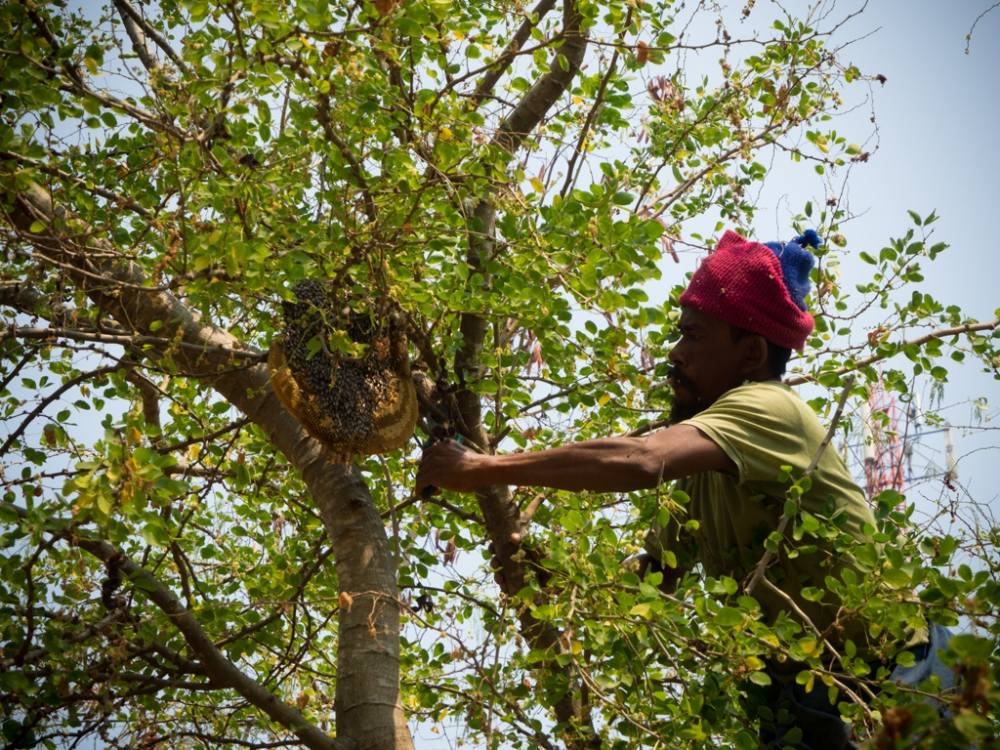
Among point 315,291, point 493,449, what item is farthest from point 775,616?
point 315,291

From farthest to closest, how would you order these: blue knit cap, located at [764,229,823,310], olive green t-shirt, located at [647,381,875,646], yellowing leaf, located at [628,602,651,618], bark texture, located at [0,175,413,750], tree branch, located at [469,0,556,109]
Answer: tree branch, located at [469,0,556,109]
blue knit cap, located at [764,229,823,310]
bark texture, located at [0,175,413,750]
olive green t-shirt, located at [647,381,875,646]
yellowing leaf, located at [628,602,651,618]

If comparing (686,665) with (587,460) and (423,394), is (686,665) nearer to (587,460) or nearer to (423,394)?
(587,460)

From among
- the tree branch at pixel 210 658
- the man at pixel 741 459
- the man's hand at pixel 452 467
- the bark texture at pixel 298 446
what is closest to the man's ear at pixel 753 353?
the man at pixel 741 459

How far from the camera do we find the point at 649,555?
3689mm

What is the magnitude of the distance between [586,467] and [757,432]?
0.49m

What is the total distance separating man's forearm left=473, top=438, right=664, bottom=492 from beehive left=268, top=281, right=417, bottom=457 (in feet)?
1.14

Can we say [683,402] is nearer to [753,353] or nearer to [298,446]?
[753,353]

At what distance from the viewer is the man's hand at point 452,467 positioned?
301 centimetres

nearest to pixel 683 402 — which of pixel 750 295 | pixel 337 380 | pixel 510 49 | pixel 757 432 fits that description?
pixel 750 295

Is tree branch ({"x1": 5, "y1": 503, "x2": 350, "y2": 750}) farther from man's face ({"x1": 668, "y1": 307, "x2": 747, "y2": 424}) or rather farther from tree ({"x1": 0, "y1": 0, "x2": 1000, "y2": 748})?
man's face ({"x1": 668, "y1": 307, "x2": 747, "y2": 424})

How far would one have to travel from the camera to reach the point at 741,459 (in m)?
2.97

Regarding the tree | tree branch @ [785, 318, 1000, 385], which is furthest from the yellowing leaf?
tree branch @ [785, 318, 1000, 385]

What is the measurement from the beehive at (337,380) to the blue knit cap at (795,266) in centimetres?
128

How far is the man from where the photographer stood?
115 inches
